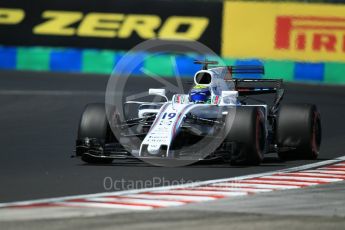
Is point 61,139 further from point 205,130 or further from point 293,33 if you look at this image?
point 293,33

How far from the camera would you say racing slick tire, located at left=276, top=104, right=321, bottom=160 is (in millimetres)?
13758

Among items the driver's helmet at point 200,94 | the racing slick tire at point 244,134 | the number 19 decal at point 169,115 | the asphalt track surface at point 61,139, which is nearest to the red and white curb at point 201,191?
the asphalt track surface at point 61,139

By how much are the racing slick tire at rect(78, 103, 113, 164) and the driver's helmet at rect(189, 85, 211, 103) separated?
4.00 ft

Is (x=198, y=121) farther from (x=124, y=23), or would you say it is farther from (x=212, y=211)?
(x=124, y=23)

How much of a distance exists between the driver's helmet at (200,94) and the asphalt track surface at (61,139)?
1.02 meters

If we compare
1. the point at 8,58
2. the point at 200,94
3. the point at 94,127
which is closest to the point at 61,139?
the point at 94,127

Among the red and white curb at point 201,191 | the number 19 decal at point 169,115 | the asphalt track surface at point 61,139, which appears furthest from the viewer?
the number 19 decal at point 169,115

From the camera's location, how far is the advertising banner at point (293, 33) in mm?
26312

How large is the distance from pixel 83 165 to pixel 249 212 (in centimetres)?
441

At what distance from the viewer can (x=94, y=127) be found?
13.2 m

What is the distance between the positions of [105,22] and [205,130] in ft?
50.1

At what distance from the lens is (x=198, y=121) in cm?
1313

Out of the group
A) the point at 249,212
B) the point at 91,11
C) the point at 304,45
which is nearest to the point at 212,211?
the point at 249,212

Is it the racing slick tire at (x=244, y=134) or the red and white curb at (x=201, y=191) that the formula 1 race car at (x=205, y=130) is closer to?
the racing slick tire at (x=244, y=134)
